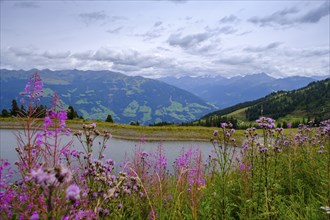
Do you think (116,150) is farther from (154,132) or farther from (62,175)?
(62,175)

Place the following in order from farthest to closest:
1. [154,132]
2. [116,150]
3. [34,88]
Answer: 1. [154,132]
2. [116,150]
3. [34,88]

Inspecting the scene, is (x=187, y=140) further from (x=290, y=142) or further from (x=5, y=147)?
(x=290, y=142)

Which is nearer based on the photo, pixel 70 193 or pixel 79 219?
pixel 70 193

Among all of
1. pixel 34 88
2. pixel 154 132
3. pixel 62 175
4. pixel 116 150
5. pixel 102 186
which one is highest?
pixel 34 88

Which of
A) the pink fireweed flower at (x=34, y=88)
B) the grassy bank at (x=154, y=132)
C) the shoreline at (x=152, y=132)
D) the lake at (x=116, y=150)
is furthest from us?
the grassy bank at (x=154, y=132)

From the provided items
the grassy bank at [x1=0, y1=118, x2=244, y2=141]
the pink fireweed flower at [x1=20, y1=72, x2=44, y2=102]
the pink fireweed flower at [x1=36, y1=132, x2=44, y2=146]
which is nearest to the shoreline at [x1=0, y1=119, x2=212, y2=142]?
the grassy bank at [x1=0, y1=118, x2=244, y2=141]

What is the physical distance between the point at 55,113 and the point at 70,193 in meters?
2.66

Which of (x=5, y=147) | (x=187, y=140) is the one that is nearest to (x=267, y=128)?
(x=5, y=147)

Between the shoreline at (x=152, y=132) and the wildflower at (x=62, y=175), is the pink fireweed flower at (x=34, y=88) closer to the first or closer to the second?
the wildflower at (x=62, y=175)

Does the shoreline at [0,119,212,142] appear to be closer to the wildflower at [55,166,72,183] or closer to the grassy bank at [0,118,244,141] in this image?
the grassy bank at [0,118,244,141]

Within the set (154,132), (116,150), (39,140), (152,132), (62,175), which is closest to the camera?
(62,175)

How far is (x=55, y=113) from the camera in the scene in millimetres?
4277

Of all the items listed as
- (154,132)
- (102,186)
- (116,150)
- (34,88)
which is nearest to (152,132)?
(154,132)

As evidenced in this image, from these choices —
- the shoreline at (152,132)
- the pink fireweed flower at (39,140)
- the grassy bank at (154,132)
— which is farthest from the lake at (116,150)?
the pink fireweed flower at (39,140)
